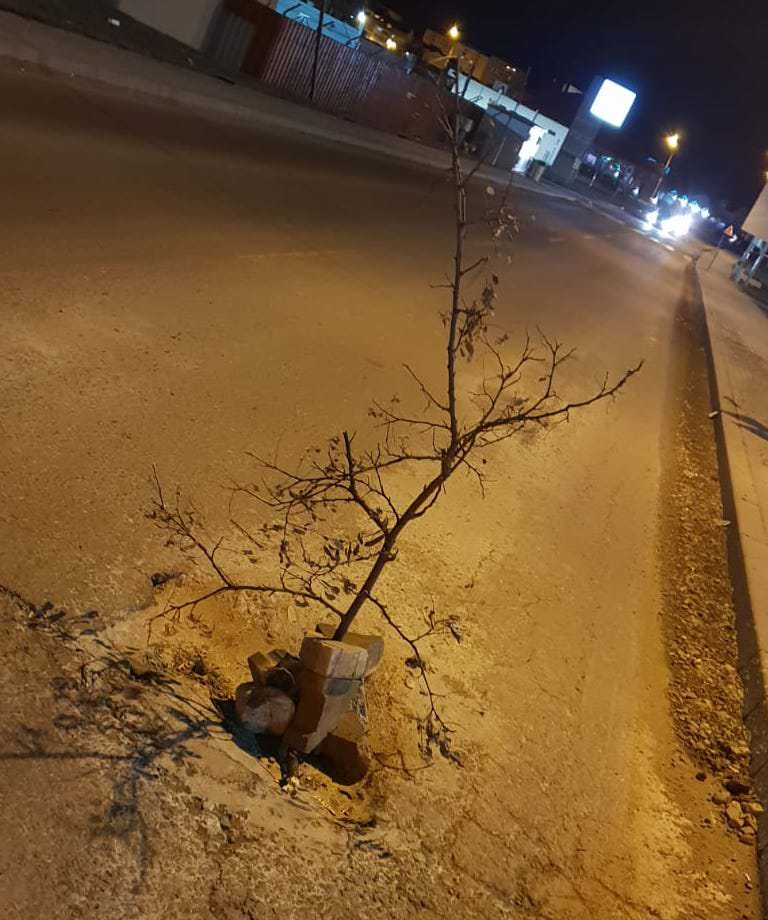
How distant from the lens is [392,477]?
5.69m

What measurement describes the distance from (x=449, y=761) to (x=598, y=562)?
109 inches

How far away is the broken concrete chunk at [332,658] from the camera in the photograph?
2.90 meters

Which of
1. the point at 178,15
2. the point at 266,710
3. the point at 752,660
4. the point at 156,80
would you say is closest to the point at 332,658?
the point at 266,710

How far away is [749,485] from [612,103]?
8449cm

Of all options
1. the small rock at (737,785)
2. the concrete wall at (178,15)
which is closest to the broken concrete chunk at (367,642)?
the small rock at (737,785)

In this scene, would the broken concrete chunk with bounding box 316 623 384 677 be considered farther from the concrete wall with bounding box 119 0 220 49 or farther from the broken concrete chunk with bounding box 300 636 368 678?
the concrete wall with bounding box 119 0 220 49

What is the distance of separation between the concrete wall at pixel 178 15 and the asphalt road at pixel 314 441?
1151cm

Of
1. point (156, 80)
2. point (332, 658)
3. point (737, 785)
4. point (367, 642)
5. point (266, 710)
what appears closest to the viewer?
point (332, 658)

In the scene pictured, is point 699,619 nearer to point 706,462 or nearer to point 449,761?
point 449,761

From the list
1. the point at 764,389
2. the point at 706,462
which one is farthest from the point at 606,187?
the point at 706,462

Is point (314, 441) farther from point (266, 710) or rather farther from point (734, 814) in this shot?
point (734, 814)

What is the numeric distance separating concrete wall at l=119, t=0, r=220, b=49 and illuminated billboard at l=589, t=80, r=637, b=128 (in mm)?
64882

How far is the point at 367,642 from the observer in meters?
3.40

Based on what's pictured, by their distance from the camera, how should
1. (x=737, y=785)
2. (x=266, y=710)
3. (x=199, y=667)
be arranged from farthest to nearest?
(x=737, y=785)
(x=199, y=667)
(x=266, y=710)
